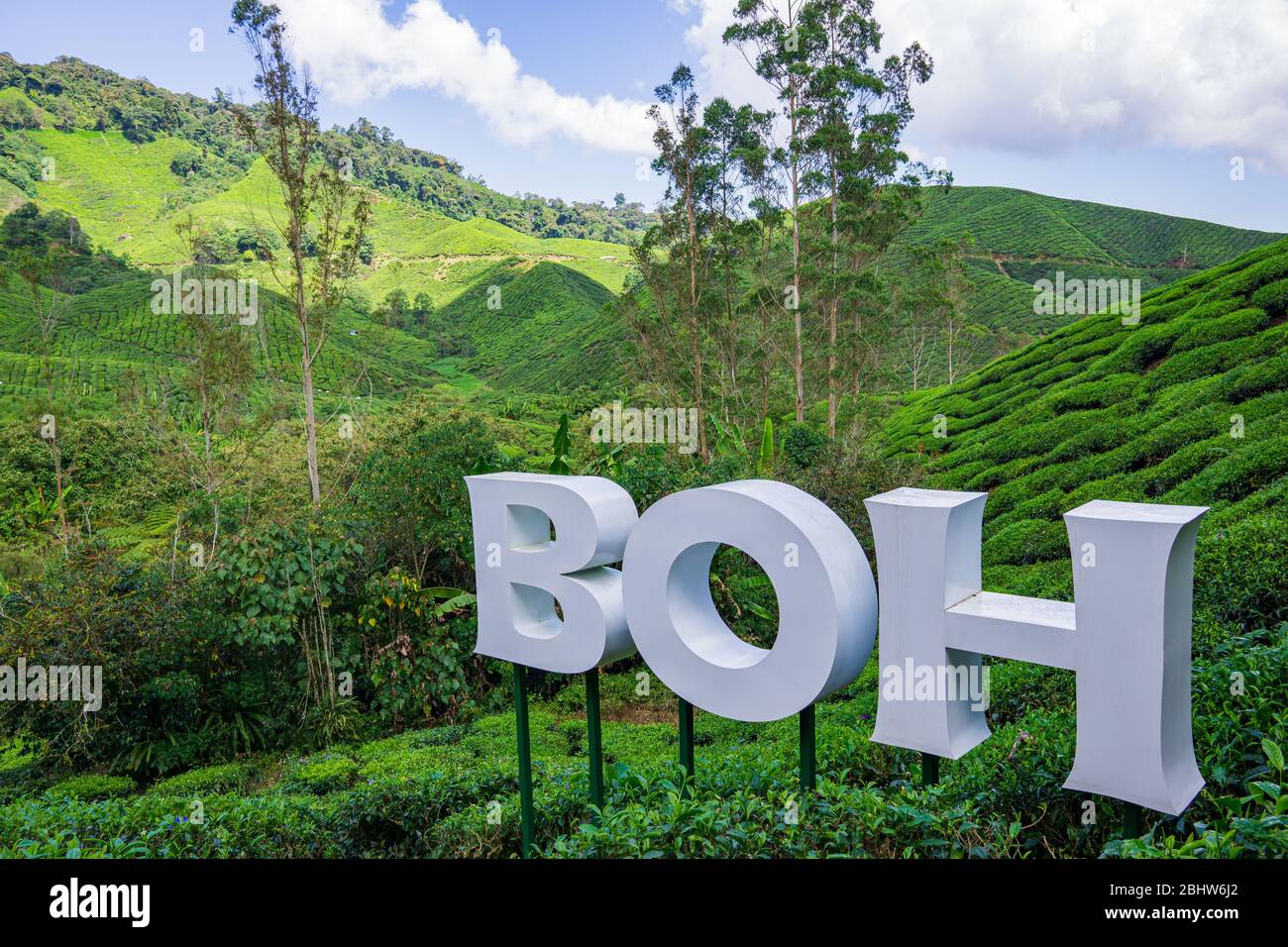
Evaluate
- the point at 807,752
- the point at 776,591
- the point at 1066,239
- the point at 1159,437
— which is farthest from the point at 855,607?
the point at 1066,239

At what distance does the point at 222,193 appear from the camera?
49688mm

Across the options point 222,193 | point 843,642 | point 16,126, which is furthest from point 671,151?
point 16,126

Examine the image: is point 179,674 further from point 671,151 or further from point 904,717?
point 671,151

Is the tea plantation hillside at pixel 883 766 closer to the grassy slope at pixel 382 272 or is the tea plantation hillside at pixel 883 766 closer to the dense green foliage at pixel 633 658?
the dense green foliage at pixel 633 658

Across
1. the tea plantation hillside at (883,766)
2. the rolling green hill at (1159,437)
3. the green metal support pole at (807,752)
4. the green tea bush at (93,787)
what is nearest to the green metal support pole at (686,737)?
the tea plantation hillside at (883,766)

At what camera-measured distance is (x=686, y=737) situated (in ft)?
11.1

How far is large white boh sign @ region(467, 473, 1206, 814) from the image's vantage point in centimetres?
232

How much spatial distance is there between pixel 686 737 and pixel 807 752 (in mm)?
591

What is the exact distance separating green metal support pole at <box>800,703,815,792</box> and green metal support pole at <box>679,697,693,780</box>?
0.53 meters

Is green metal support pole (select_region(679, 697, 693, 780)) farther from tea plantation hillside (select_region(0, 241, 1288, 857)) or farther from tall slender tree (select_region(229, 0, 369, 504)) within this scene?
tall slender tree (select_region(229, 0, 369, 504))

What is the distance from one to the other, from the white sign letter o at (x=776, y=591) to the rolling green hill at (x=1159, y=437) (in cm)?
274

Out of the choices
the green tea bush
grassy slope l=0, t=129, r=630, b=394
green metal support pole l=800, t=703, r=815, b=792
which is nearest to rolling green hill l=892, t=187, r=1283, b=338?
grassy slope l=0, t=129, r=630, b=394

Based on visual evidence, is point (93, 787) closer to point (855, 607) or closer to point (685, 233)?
point (855, 607)
